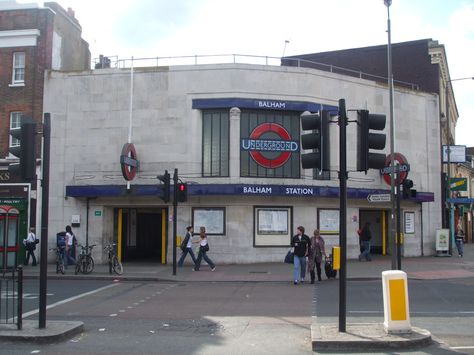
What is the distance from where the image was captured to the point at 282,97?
2375 cm

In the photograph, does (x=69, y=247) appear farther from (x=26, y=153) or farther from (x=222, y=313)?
(x=26, y=153)

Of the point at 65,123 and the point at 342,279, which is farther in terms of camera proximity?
the point at 65,123

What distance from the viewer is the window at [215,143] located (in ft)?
76.9

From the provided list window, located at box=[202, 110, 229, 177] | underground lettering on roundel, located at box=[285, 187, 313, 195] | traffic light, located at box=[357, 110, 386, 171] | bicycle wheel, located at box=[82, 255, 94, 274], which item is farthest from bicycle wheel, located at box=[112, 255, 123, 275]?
traffic light, located at box=[357, 110, 386, 171]

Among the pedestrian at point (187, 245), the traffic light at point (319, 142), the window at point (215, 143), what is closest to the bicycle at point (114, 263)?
the pedestrian at point (187, 245)

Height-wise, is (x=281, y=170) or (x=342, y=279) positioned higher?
(x=281, y=170)

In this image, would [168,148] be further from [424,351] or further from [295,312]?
[424,351]

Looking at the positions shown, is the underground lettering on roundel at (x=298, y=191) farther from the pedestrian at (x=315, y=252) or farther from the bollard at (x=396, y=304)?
the bollard at (x=396, y=304)

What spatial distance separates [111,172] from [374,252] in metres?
14.7

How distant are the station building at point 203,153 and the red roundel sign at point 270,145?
0.04 m

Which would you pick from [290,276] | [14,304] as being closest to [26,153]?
[14,304]

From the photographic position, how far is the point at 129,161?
22250 millimetres

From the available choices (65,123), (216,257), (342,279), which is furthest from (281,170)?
(342,279)

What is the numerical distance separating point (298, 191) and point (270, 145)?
2417 mm
